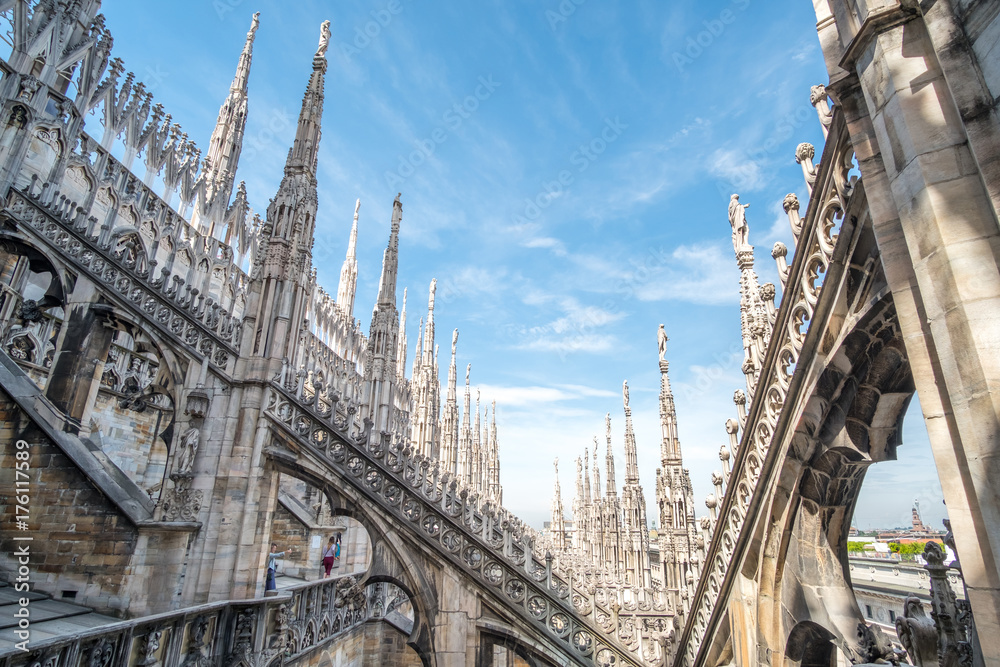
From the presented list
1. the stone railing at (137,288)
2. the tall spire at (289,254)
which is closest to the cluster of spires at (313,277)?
the tall spire at (289,254)

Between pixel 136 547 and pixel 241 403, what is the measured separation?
10.1ft

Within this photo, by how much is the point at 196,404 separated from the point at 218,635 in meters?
4.39

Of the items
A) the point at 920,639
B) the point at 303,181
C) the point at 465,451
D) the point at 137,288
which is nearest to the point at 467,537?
the point at 920,639

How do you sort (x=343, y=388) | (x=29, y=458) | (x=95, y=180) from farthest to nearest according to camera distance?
1. (x=343, y=388)
2. (x=95, y=180)
3. (x=29, y=458)

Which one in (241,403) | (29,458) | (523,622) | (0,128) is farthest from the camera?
(0,128)

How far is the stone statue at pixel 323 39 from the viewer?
1522cm

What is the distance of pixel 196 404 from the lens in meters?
10.5

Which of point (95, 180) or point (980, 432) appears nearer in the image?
point (980, 432)

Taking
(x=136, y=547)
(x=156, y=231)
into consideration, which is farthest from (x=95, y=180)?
(x=136, y=547)

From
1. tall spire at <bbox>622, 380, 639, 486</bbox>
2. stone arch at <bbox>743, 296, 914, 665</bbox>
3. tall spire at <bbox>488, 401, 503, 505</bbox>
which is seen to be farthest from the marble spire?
stone arch at <bbox>743, 296, 914, 665</bbox>

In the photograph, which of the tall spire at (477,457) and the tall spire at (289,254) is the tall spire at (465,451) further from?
the tall spire at (289,254)

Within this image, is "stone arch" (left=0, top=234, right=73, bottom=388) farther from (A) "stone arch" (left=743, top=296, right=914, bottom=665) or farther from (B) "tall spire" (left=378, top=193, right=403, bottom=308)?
(A) "stone arch" (left=743, top=296, right=914, bottom=665)

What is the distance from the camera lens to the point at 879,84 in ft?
11.0

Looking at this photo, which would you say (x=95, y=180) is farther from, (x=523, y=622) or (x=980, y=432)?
(x=980, y=432)
